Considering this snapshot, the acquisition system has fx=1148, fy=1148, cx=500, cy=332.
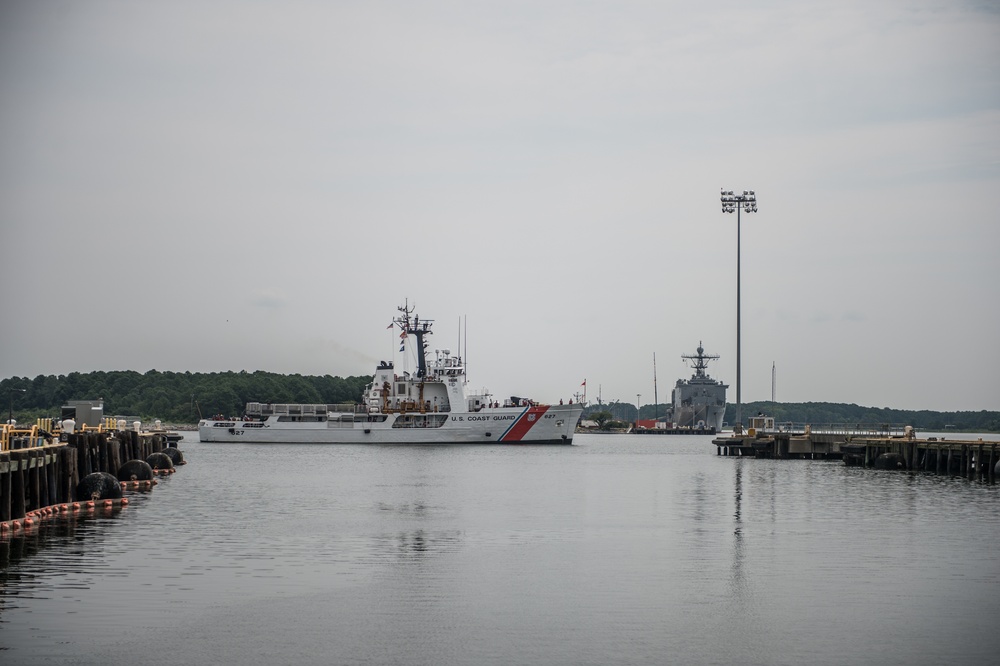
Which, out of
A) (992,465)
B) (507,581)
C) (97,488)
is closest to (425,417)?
(992,465)

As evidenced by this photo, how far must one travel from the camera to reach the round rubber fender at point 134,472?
40.7 metres

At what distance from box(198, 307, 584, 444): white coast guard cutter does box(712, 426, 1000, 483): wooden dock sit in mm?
15321

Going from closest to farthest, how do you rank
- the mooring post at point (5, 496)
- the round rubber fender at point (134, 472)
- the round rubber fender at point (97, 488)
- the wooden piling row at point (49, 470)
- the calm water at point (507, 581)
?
the calm water at point (507, 581) < the mooring post at point (5, 496) < the wooden piling row at point (49, 470) < the round rubber fender at point (97, 488) < the round rubber fender at point (134, 472)

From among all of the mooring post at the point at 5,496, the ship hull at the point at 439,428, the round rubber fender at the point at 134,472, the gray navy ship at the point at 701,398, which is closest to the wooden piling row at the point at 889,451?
the ship hull at the point at 439,428

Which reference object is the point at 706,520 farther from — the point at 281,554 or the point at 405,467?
the point at 405,467

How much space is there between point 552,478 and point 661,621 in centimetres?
3484

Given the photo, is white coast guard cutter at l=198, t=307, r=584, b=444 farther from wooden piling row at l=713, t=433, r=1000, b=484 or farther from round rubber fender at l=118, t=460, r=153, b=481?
round rubber fender at l=118, t=460, r=153, b=481

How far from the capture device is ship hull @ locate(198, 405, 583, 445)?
9169 cm

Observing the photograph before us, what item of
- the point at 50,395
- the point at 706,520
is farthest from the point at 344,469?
the point at 50,395

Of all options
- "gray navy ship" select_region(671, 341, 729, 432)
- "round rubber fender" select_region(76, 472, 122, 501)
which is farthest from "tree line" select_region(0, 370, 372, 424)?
"round rubber fender" select_region(76, 472, 122, 501)

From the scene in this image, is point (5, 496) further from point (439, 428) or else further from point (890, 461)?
point (439, 428)

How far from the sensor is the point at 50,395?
19312 centimetres

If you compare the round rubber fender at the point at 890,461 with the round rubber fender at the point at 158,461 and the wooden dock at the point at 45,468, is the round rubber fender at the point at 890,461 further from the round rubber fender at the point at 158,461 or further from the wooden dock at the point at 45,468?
the wooden dock at the point at 45,468

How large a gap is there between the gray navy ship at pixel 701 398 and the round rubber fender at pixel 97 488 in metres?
146
